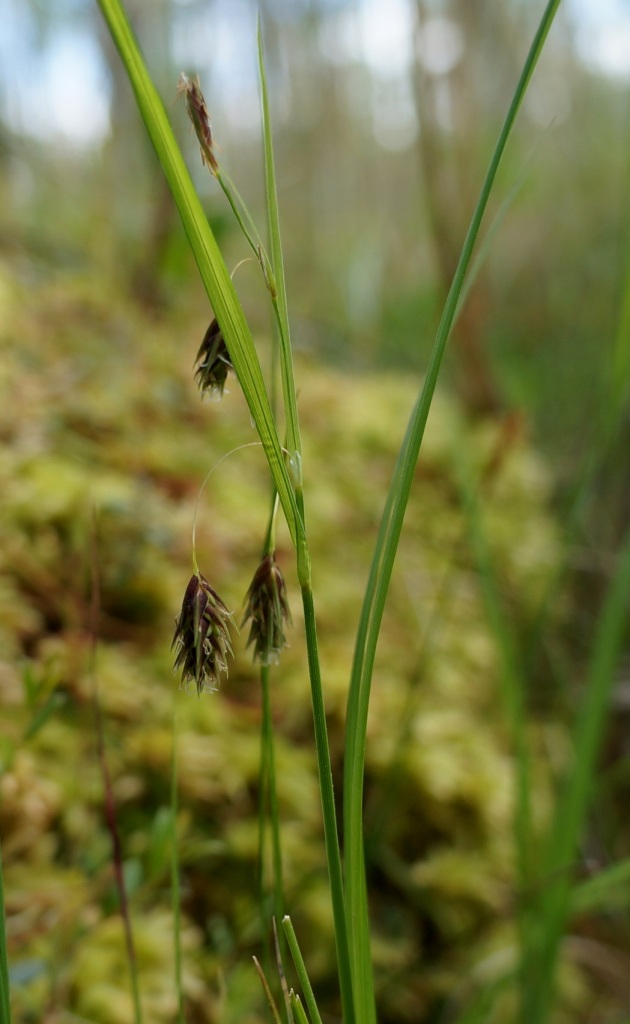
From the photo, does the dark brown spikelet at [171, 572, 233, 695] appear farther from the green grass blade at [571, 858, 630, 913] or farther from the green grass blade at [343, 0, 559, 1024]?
the green grass blade at [571, 858, 630, 913]

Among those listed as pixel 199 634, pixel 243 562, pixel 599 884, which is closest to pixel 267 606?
pixel 199 634

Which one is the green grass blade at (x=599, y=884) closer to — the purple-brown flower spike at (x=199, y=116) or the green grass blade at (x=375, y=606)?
the green grass blade at (x=375, y=606)

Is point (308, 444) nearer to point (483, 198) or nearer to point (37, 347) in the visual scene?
point (37, 347)

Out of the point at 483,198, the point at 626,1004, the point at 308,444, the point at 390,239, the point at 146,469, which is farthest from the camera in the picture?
the point at 390,239

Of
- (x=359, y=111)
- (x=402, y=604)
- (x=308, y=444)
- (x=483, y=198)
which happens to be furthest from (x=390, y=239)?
(x=483, y=198)

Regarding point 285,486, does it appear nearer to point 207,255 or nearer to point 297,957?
point 207,255

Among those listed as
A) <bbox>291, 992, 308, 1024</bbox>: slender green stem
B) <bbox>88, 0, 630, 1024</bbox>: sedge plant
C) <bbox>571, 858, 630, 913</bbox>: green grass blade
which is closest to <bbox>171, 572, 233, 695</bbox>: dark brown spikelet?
<bbox>88, 0, 630, 1024</bbox>: sedge plant
